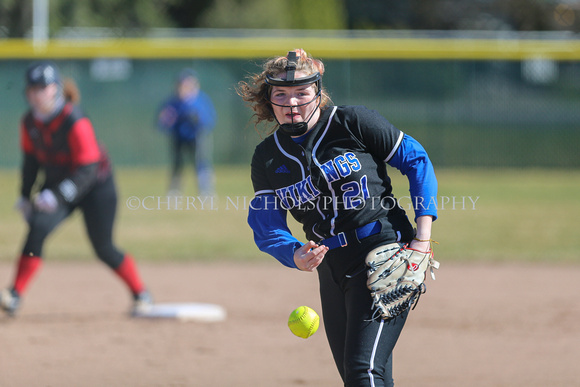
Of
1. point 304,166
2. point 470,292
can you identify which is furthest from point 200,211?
point 304,166

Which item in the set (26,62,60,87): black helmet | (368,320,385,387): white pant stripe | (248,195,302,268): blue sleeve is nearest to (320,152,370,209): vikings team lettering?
(248,195,302,268): blue sleeve

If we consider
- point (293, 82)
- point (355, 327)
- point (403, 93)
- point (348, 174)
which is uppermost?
point (293, 82)

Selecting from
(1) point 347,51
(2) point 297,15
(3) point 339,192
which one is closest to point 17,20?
(1) point 347,51

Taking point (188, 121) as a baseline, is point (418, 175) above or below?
above

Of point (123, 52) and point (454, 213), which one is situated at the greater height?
point (123, 52)

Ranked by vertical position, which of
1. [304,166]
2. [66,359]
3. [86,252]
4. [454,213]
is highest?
[304,166]

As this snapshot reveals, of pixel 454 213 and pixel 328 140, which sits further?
pixel 454 213

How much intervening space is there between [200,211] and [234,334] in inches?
259

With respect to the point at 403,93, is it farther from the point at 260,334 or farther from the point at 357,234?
the point at 357,234

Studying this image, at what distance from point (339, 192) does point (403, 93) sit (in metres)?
12.7

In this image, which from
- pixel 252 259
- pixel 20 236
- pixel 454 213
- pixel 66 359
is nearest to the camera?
pixel 66 359

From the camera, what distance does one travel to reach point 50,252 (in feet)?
28.9

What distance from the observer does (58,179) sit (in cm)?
576

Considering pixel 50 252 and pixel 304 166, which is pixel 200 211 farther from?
pixel 304 166
